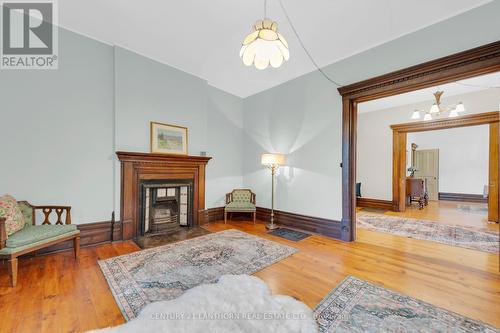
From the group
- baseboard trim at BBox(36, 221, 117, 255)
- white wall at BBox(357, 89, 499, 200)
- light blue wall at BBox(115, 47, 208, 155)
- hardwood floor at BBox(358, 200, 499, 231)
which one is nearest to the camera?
baseboard trim at BBox(36, 221, 117, 255)

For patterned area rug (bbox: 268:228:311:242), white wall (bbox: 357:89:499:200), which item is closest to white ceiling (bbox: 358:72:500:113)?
white wall (bbox: 357:89:499:200)

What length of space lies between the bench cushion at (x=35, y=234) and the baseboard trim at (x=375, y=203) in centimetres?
696

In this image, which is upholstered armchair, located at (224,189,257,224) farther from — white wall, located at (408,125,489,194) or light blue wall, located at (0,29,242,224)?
→ white wall, located at (408,125,489,194)

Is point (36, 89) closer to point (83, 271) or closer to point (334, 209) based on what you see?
point (83, 271)

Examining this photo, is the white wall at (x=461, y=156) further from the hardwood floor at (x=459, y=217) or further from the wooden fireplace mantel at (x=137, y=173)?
the wooden fireplace mantel at (x=137, y=173)

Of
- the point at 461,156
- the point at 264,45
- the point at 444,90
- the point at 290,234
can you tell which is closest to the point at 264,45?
the point at 264,45

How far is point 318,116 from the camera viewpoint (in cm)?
395

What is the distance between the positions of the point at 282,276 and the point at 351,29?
11.0 feet

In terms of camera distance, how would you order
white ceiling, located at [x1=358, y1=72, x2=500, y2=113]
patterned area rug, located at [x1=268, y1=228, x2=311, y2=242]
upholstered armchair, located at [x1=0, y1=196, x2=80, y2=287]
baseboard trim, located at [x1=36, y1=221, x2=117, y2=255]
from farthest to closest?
white ceiling, located at [x1=358, y1=72, x2=500, y2=113] → patterned area rug, located at [x1=268, y1=228, x2=311, y2=242] → baseboard trim, located at [x1=36, y1=221, x2=117, y2=255] → upholstered armchair, located at [x1=0, y1=196, x2=80, y2=287]

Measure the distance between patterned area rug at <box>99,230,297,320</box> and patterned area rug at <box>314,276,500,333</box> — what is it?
3.05 ft

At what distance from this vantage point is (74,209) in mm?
3086

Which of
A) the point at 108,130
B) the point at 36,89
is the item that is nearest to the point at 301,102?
the point at 108,130

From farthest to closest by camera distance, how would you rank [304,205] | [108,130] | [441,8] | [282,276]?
[304,205], [108,130], [441,8], [282,276]

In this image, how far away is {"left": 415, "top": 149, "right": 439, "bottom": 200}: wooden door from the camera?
849 centimetres
